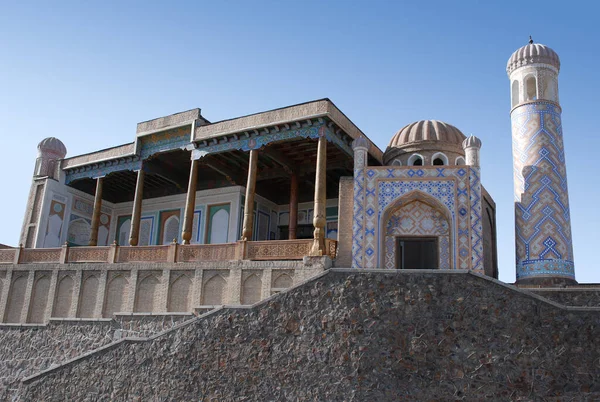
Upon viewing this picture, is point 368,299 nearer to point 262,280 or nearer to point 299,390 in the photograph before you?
point 299,390

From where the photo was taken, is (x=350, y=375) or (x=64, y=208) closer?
(x=350, y=375)

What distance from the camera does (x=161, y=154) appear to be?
2170 centimetres

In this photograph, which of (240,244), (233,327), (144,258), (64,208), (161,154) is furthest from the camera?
(64,208)

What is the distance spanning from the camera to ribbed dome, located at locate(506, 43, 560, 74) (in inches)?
669

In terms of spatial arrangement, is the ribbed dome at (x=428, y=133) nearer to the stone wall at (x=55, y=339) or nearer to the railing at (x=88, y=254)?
the stone wall at (x=55, y=339)

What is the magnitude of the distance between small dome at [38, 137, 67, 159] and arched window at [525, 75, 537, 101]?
17883 mm

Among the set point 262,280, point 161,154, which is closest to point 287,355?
point 262,280

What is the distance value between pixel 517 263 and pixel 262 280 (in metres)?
6.81

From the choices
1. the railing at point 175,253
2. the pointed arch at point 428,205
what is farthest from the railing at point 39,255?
the pointed arch at point 428,205

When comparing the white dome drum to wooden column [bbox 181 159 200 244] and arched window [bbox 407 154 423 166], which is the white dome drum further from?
wooden column [bbox 181 159 200 244]

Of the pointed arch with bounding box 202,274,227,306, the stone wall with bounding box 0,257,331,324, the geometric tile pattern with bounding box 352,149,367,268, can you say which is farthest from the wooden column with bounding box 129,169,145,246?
the geometric tile pattern with bounding box 352,149,367,268

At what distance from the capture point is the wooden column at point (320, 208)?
16.0 meters

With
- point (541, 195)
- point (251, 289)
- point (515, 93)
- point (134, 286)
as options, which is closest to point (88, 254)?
point (134, 286)

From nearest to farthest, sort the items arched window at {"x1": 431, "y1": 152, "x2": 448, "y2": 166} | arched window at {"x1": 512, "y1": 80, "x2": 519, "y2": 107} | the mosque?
the mosque < arched window at {"x1": 512, "y1": 80, "x2": 519, "y2": 107} < arched window at {"x1": 431, "y1": 152, "x2": 448, "y2": 166}
